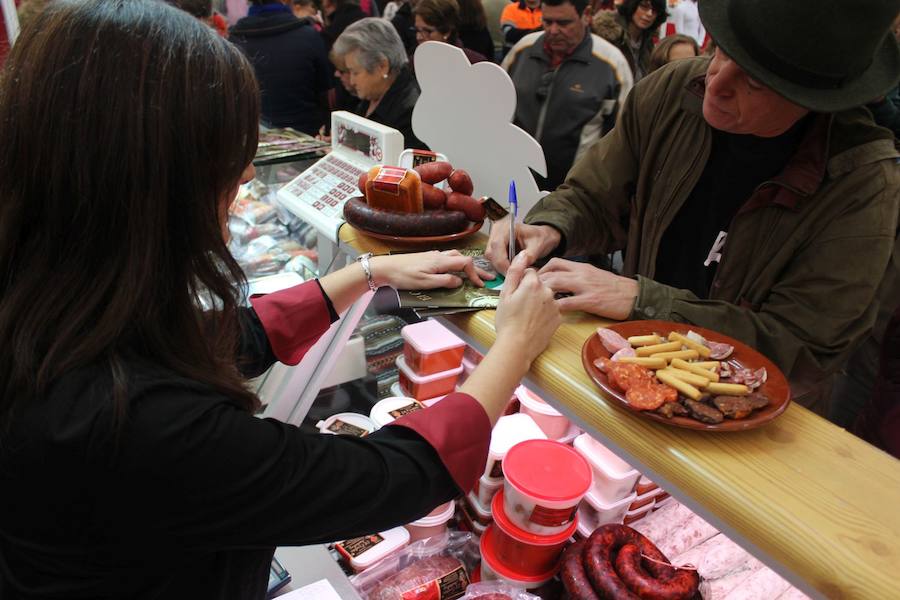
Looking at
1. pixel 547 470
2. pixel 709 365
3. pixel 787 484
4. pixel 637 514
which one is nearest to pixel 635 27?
pixel 637 514

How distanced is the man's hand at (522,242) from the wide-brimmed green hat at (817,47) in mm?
694

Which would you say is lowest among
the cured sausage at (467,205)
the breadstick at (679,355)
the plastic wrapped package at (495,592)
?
the plastic wrapped package at (495,592)

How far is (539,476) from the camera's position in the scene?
63.7 inches

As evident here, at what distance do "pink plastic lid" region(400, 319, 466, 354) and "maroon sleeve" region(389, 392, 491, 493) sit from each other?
1.04 m

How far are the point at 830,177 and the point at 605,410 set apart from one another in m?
0.92

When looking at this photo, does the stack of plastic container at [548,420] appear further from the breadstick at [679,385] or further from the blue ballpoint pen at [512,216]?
the breadstick at [679,385]

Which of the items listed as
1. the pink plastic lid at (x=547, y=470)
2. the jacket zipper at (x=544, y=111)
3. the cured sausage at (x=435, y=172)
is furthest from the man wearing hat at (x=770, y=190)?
the jacket zipper at (x=544, y=111)

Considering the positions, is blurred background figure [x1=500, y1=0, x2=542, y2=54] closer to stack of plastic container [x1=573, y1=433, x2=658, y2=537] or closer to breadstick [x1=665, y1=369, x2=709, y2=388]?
stack of plastic container [x1=573, y1=433, x2=658, y2=537]

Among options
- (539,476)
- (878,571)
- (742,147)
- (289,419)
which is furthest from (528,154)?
(878,571)

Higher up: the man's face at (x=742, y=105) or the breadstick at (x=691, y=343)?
the man's face at (x=742, y=105)

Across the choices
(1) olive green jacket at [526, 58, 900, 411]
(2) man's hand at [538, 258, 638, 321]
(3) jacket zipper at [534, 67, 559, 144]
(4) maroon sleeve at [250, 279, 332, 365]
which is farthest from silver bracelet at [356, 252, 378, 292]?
(3) jacket zipper at [534, 67, 559, 144]

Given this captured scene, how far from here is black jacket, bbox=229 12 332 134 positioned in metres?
5.04

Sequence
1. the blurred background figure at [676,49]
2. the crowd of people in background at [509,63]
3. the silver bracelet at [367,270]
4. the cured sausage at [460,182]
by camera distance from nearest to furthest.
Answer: the silver bracelet at [367,270] < the cured sausage at [460,182] < the crowd of people in background at [509,63] < the blurred background figure at [676,49]

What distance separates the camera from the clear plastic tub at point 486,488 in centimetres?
180
